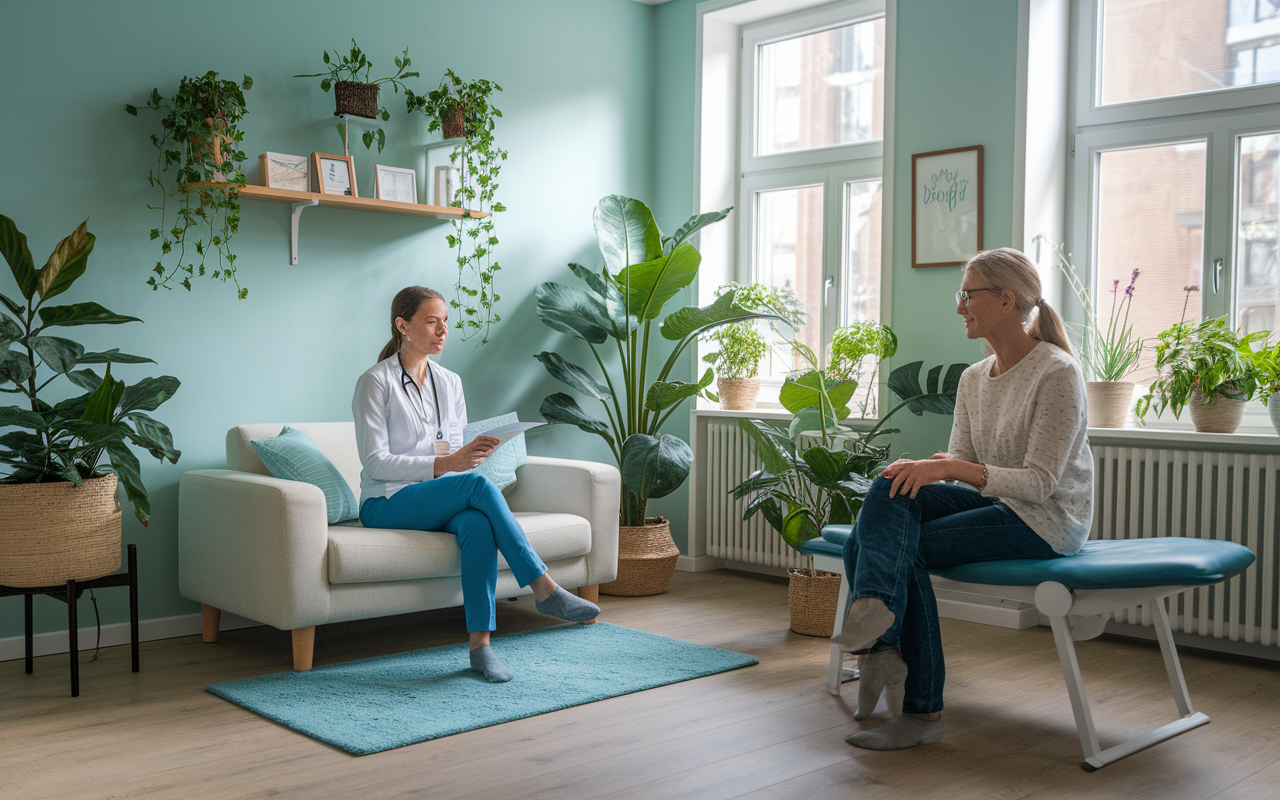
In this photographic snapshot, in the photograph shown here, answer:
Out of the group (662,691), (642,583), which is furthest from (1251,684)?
(642,583)

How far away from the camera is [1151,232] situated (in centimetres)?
370

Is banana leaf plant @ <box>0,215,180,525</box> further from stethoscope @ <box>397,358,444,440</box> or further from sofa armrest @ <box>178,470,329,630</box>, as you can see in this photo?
stethoscope @ <box>397,358,444,440</box>

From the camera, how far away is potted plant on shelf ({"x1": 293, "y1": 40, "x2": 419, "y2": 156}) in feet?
12.1

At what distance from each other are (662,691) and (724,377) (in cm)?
199

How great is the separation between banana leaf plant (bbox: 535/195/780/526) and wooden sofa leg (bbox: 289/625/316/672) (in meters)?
1.33

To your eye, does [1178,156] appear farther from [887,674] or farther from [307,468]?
[307,468]

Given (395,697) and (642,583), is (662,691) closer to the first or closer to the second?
(395,697)

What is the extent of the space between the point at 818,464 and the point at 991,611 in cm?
98

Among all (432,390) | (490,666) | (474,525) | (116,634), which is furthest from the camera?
(432,390)

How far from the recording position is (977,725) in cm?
260

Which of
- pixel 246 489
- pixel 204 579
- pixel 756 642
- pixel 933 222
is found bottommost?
pixel 756 642

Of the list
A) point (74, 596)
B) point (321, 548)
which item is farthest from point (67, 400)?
point (321, 548)

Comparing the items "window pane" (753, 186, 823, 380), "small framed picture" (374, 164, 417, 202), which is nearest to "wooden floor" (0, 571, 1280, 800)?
"small framed picture" (374, 164, 417, 202)

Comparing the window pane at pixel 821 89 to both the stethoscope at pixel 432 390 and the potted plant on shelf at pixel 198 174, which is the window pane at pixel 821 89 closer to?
the stethoscope at pixel 432 390
